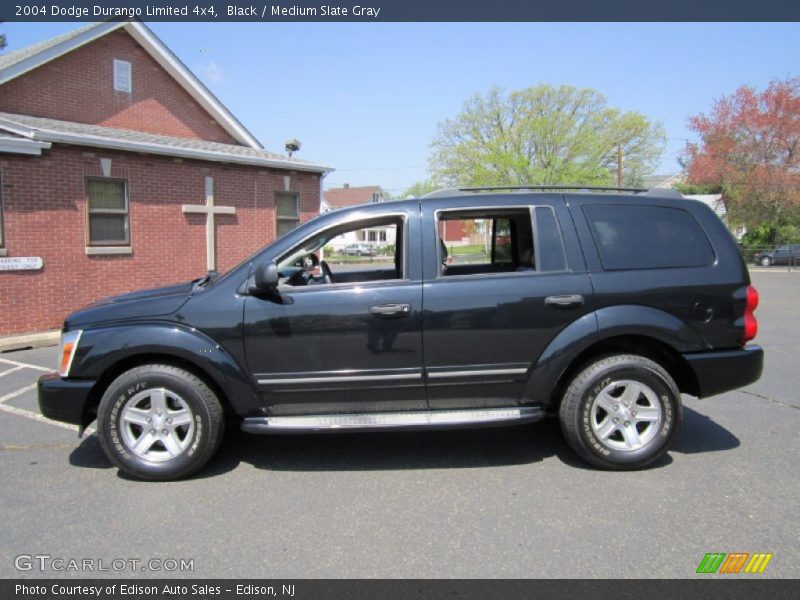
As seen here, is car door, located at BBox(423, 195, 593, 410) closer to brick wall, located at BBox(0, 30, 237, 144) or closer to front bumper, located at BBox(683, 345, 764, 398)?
front bumper, located at BBox(683, 345, 764, 398)

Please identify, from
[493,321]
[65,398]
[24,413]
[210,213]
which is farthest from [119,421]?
[210,213]

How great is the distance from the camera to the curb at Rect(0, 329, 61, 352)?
866 cm

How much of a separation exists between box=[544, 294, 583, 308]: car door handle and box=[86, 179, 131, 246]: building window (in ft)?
31.1

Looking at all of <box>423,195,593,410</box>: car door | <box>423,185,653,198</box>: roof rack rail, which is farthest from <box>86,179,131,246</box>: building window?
<box>423,195,593,410</box>: car door

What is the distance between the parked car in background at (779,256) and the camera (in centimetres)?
3089

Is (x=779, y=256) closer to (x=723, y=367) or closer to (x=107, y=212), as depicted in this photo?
(x=723, y=367)

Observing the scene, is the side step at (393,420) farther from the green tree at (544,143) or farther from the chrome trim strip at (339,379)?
the green tree at (544,143)

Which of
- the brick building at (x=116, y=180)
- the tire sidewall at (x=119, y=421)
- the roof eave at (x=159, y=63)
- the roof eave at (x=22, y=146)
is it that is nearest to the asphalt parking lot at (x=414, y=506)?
the tire sidewall at (x=119, y=421)

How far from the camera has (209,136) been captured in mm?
15234

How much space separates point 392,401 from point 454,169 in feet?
134

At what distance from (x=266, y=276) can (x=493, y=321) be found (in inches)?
60.2

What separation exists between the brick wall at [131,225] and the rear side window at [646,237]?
31.0ft

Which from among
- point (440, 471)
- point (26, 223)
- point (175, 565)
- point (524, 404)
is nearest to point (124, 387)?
point (175, 565)

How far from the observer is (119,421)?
3.75 m
